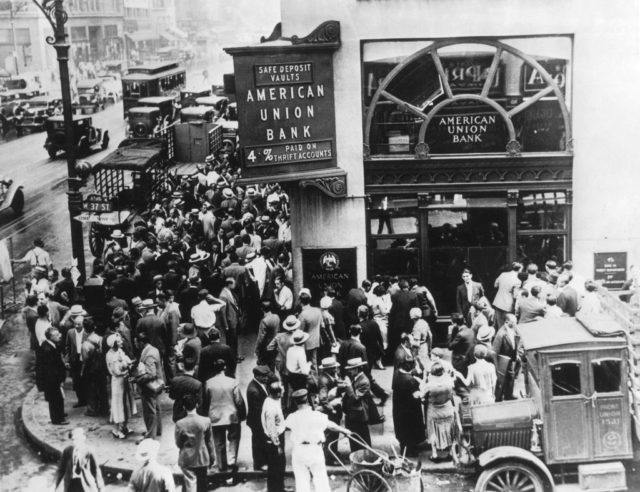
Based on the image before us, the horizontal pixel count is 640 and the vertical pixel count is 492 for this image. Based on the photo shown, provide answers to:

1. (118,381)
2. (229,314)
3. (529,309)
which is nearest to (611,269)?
(529,309)

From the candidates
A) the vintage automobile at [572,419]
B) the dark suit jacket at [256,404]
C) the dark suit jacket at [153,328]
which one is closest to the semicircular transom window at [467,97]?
the dark suit jacket at [153,328]

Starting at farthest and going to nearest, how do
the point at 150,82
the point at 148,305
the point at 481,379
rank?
the point at 150,82 → the point at 148,305 → the point at 481,379

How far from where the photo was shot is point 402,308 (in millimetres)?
14695

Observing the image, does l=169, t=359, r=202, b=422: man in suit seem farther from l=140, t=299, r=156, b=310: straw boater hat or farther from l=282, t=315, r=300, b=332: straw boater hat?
l=140, t=299, r=156, b=310: straw boater hat

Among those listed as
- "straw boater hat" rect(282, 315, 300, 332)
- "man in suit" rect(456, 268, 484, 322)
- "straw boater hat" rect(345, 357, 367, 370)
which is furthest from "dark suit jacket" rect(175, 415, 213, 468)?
"man in suit" rect(456, 268, 484, 322)

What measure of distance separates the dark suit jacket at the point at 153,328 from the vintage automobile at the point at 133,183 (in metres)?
8.19

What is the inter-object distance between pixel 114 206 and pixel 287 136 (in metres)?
10.7

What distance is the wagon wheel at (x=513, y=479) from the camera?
10156 mm

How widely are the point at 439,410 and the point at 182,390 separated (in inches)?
137

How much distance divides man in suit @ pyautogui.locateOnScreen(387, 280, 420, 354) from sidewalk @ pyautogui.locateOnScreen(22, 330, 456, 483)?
3.19 feet

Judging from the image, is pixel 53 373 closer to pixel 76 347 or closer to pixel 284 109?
pixel 76 347

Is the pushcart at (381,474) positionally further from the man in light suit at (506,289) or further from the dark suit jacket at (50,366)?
the man in light suit at (506,289)

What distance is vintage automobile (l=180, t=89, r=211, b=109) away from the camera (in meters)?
45.1

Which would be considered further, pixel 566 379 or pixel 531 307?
pixel 531 307
